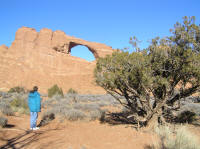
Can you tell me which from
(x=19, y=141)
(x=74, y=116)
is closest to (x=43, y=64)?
(x=74, y=116)

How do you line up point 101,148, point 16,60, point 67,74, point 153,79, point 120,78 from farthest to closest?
point 67,74, point 16,60, point 120,78, point 153,79, point 101,148

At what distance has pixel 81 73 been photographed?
145 ft

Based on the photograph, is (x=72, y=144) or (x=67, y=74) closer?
(x=72, y=144)

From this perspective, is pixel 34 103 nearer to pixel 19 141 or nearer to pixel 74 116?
pixel 19 141

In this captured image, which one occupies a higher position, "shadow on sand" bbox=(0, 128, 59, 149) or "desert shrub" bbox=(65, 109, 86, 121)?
"desert shrub" bbox=(65, 109, 86, 121)

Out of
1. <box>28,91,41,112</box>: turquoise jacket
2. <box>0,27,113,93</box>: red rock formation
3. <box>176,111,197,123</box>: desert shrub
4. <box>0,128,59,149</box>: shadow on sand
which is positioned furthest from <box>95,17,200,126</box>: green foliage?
<box>0,27,113,93</box>: red rock formation

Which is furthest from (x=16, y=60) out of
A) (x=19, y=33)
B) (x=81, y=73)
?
(x=81, y=73)

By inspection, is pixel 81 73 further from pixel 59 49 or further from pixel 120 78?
pixel 120 78

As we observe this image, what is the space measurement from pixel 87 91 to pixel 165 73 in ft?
106

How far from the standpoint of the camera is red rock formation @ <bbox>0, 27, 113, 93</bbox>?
125 ft

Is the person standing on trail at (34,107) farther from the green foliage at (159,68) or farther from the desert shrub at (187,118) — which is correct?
the desert shrub at (187,118)

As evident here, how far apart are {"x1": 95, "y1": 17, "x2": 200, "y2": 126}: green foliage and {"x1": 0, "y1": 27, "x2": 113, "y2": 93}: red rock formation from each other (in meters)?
31.8

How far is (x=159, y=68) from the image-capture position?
548 centimetres

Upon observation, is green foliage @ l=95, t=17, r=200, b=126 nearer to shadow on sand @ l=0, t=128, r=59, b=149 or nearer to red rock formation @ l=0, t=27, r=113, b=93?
shadow on sand @ l=0, t=128, r=59, b=149
